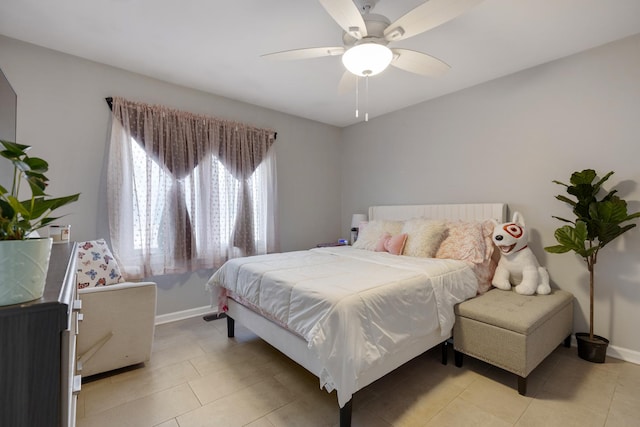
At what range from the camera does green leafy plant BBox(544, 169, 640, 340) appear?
214cm

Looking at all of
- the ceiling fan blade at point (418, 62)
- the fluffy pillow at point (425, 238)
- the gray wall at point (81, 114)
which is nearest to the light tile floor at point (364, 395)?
the fluffy pillow at point (425, 238)

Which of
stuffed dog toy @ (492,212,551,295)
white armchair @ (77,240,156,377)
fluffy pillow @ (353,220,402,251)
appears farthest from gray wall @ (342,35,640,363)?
white armchair @ (77,240,156,377)

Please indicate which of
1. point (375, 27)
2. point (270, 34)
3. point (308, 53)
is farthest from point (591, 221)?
point (270, 34)

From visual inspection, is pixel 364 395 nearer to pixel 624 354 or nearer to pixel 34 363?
pixel 34 363

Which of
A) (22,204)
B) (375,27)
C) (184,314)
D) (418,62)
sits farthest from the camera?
(184,314)

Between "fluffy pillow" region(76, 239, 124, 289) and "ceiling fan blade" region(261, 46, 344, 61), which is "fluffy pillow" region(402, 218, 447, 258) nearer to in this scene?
"ceiling fan blade" region(261, 46, 344, 61)

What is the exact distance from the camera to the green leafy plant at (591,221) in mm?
2141

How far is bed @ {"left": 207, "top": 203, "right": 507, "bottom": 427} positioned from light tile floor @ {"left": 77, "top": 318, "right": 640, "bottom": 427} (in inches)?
9.8

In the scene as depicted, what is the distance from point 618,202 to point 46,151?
475 centimetres

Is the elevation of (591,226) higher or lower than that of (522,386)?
higher

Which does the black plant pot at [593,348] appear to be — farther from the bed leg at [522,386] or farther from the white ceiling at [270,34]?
the white ceiling at [270,34]

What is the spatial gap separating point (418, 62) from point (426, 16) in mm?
488

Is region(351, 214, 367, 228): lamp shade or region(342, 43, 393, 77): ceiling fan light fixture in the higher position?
region(342, 43, 393, 77): ceiling fan light fixture

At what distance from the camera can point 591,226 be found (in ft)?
7.29
